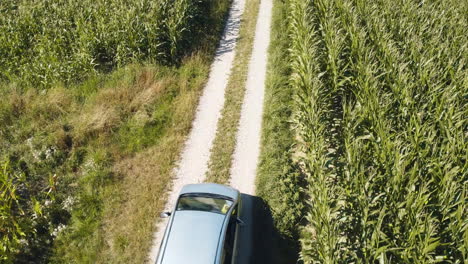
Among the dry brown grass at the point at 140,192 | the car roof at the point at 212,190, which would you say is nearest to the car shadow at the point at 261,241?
the car roof at the point at 212,190

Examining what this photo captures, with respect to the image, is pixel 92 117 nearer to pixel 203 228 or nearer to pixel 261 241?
pixel 203 228

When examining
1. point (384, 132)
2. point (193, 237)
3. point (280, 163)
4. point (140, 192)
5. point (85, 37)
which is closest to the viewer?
point (193, 237)

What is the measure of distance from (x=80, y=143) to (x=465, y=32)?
1574cm

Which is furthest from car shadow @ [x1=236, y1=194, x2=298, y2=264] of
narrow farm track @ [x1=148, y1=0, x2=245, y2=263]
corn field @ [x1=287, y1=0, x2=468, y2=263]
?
narrow farm track @ [x1=148, y1=0, x2=245, y2=263]

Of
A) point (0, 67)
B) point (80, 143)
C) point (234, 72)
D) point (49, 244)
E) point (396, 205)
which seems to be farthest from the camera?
point (234, 72)

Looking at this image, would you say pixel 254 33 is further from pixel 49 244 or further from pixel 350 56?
pixel 49 244

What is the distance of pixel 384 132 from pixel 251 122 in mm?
5597

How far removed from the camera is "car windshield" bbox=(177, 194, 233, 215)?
962cm

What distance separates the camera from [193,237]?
342 inches

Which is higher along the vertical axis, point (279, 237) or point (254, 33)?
point (254, 33)

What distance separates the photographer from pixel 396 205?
8617 millimetres

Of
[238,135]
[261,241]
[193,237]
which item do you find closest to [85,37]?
[238,135]

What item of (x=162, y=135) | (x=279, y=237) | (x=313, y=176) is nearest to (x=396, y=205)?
(x=313, y=176)

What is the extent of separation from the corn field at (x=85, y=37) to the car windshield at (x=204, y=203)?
894cm
